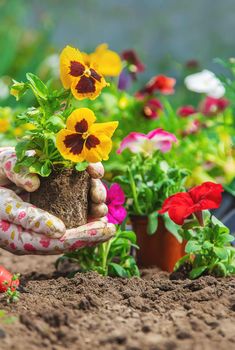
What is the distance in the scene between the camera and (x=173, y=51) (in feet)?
30.5

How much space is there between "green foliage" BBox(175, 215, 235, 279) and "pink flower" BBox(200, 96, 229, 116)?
6.06 feet

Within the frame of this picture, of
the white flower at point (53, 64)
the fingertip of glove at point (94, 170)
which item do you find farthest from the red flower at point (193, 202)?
the white flower at point (53, 64)

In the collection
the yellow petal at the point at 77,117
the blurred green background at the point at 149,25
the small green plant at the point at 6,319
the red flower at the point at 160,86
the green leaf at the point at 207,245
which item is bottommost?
the small green plant at the point at 6,319

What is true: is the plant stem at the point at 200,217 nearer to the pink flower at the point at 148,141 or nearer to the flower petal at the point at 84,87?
the pink flower at the point at 148,141

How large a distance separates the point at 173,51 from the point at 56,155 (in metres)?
7.39

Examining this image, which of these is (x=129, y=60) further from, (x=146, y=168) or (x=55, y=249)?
(x=55, y=249)

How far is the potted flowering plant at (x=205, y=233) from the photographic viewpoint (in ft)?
7.17

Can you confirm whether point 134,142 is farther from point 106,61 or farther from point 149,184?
point 106,61

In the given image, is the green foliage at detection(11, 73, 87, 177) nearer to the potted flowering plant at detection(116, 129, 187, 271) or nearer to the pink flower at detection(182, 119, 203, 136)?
the potted flowering plant at detection(116, 129, 187, 271)

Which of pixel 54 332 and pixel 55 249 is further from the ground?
pixel 55 249

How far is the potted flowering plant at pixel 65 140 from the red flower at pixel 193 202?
27 centimetres

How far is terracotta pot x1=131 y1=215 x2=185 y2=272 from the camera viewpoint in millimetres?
2582

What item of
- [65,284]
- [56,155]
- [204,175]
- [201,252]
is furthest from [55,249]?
[204,175]

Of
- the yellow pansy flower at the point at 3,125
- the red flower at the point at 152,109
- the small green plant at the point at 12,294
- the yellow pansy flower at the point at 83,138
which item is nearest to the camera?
the small green plant at the point at 12,294
